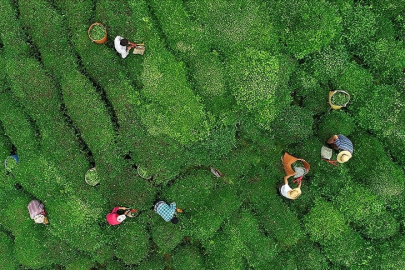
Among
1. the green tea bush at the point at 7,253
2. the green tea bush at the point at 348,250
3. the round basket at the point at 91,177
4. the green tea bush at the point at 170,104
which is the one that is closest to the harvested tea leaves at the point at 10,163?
the green tea bush at the point at 7,253

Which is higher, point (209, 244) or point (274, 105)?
point (274, 105)

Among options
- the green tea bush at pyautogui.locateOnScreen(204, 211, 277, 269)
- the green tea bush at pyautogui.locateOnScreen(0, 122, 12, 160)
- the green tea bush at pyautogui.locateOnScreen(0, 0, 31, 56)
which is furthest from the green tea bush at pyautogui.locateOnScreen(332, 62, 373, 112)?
the green tea bush at pyautogui.locateOnScreen(0, 122, 12, 160)

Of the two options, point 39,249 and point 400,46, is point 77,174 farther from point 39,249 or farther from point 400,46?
point 400,46

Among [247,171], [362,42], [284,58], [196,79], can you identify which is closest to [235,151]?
[247,171]

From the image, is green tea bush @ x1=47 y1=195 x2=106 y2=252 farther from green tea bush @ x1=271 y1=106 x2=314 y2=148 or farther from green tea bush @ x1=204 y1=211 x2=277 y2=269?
green tea bush @ x1=271 y1=106 x2=314 y2=148

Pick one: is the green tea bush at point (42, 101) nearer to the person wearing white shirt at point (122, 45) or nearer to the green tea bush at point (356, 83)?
the person wearing white shirt at point (122, 45)

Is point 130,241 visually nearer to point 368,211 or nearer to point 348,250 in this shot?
point 348,250
